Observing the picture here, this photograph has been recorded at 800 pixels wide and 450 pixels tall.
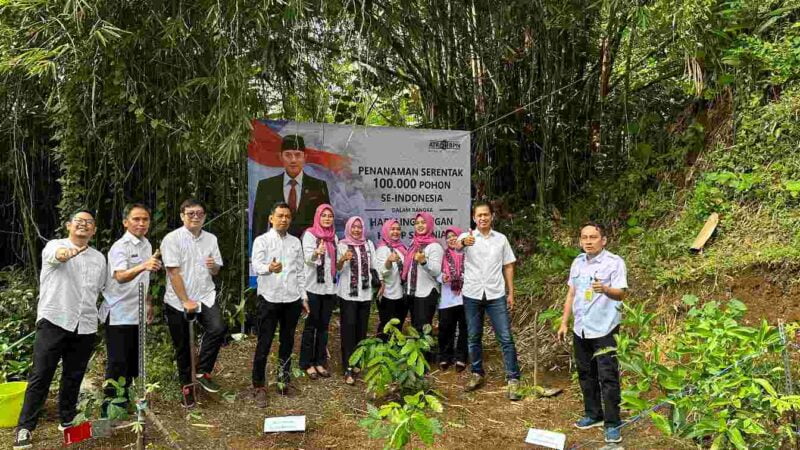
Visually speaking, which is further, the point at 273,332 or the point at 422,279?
the point at 422,279

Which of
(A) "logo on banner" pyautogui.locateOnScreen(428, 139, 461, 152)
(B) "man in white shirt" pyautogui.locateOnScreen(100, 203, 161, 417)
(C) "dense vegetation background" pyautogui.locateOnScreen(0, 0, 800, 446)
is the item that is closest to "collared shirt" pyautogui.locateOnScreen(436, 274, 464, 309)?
(C) "dense vegetation background" pyautogui.locateOnScreen(0, 0, 800, 446)

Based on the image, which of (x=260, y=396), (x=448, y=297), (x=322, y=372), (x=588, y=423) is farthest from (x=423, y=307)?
(x=588, y=423)

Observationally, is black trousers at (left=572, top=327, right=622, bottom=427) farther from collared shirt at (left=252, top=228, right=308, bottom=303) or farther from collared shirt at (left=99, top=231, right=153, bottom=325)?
collared shirt at (left=99, top=231, right=153, bottom=325)

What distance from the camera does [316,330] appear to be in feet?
12.8

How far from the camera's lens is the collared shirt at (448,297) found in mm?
4035

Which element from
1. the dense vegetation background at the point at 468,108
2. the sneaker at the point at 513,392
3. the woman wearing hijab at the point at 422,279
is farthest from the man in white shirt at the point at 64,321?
the sneaker at the point at 513,392

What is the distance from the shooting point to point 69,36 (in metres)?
3.42

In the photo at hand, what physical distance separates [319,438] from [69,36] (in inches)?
104

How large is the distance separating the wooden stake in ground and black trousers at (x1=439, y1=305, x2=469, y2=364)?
171cm

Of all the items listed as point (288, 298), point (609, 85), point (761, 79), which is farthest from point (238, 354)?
point (761, 79)

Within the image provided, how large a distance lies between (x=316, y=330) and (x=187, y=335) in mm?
817

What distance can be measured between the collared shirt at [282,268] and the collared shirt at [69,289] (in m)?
0.86

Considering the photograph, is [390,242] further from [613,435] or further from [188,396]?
[613,435]

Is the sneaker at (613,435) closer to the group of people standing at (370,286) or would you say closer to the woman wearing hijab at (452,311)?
the group of people standing at (370,286)
